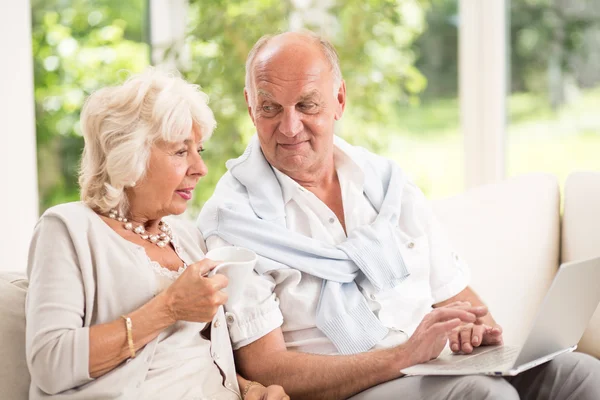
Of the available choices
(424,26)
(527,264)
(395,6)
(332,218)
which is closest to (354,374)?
(332,218)

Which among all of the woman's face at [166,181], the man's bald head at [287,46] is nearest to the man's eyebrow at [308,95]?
the man's bald head at [287,46]

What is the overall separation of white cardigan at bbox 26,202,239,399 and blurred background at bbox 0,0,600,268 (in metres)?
1.95

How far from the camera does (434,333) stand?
5.98 ft

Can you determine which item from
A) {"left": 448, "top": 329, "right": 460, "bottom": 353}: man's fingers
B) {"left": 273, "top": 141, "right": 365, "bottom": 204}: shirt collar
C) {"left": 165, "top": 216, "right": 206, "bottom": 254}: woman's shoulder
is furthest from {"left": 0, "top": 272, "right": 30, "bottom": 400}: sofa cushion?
{"left": 448, "top": 329, "right": 460, "bottom": 353}: man's fingers

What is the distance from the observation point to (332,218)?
2.17 metres

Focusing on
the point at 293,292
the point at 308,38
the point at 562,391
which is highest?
the point at 308,38

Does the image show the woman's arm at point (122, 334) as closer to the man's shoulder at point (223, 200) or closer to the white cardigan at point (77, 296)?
the white cardigan at point (77, 296)

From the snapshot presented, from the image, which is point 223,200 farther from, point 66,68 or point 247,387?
point 66,68

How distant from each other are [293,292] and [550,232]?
108cm

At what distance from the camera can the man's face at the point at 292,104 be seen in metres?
2.12

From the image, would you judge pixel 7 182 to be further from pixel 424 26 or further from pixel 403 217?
pixel 424 26

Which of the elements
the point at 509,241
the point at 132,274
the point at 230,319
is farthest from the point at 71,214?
the point at 509,241

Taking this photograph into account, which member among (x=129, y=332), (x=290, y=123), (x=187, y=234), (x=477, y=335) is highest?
(x=290, y=123)

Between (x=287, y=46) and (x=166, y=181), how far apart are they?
57 centimetres
